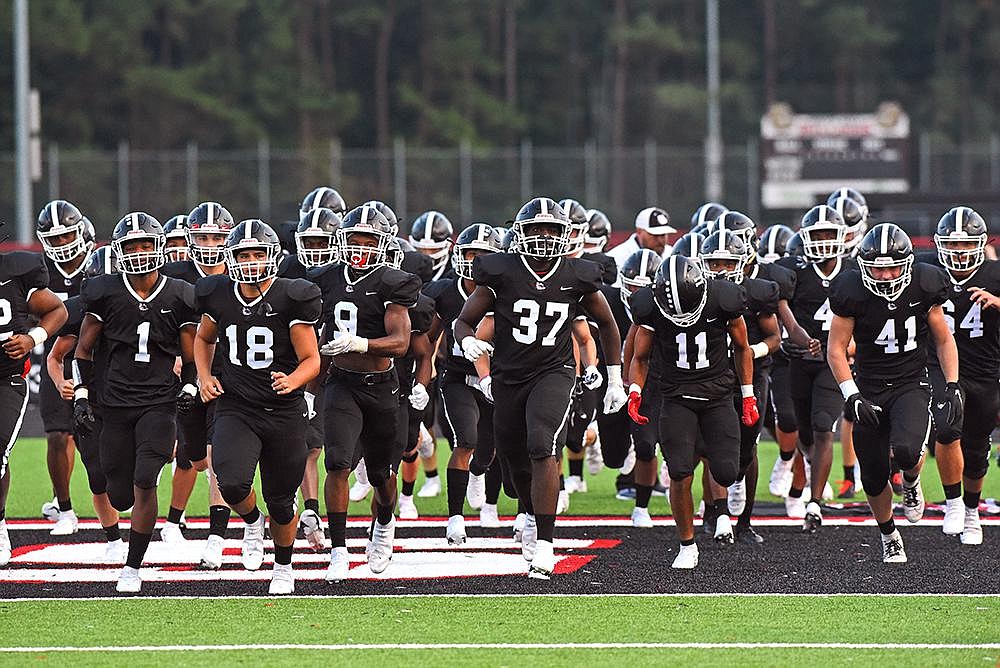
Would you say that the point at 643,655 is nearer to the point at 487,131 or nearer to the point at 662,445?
the point at 662,445

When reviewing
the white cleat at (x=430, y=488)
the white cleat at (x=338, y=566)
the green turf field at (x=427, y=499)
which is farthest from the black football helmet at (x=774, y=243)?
the white cleat at (x=338, y=566)

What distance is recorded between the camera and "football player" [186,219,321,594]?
768 cm

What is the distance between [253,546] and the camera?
336 inches

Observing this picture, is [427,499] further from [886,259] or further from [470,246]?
[886,259]

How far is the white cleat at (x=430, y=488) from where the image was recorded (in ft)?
39.1

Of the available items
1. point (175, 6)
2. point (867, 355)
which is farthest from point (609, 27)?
point (867, 355)

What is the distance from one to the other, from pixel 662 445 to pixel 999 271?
7.18 ft

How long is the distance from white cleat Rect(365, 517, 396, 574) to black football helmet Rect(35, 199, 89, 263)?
238cm

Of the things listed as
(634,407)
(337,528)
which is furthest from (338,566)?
(634,407)

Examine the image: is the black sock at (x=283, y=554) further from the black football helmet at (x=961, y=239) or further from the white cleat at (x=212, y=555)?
the black football helmet at (x=961, y=239)

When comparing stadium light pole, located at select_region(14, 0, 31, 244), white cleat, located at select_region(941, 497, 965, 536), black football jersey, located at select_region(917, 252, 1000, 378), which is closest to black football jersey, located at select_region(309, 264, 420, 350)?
black football jersey, located at select_region(917, 252, 1000, 378)

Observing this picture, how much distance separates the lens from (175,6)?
38375 mm

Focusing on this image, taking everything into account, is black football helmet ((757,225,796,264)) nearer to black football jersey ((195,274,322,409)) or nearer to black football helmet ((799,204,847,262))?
black football helmet ((799,204,847,262))

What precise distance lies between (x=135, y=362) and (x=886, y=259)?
145 inches
